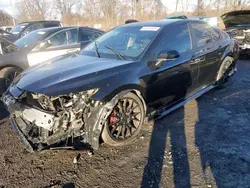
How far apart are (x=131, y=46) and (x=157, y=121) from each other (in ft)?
4.27

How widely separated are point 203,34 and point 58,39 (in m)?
3.75

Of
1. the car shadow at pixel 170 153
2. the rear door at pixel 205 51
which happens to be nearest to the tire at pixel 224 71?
the rear door at pixel 205 51

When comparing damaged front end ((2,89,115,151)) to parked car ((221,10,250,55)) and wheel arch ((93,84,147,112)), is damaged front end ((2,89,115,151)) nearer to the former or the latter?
wheel arch ((93,84,147,112))

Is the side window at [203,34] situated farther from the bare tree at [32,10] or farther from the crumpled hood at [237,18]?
the bare tree at [32,10]

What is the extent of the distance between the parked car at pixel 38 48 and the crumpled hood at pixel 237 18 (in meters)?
5.41

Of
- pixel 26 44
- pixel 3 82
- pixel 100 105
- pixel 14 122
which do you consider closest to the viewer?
pixel 100 105

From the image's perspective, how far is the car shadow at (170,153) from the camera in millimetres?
2402

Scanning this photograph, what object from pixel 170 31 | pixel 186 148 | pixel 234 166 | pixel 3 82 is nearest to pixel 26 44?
pixel 3 82

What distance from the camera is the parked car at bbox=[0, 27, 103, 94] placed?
505 cm

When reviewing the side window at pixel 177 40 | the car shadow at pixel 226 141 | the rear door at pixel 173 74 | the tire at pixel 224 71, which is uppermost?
the side window at pixel 177 40

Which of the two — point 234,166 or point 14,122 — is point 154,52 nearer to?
point 234,166

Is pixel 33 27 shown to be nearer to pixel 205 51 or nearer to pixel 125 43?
pixel 125 43

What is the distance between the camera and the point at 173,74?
3.46 metres

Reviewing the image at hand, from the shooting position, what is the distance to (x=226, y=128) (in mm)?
3430
